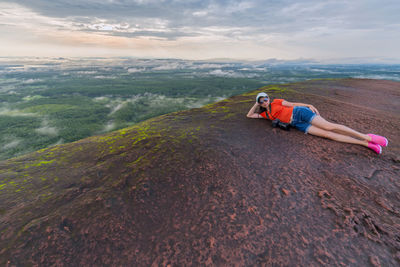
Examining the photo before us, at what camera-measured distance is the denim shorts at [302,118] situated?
624 cm

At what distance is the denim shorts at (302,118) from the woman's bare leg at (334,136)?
202 millimetres

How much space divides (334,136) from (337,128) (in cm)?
28

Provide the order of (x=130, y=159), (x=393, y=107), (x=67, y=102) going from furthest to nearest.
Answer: (x=67, y=102)
(x=393, y=107)
(x=130, y=159)

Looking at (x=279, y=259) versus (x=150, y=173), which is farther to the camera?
(x=150, y=173)

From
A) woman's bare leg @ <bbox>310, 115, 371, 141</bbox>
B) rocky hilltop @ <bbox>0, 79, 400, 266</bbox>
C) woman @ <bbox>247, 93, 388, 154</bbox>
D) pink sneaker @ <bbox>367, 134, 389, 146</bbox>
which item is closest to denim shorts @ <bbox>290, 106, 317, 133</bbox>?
woman @ <bbox>247, 93, 388, 154</bbox>

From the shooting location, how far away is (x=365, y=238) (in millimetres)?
2803

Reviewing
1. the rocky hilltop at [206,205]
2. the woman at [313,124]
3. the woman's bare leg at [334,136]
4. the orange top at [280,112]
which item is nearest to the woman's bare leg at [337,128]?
the woman at [313,124]

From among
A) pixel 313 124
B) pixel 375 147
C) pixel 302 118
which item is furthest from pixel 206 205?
pixel 375 147

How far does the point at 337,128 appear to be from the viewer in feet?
19.1

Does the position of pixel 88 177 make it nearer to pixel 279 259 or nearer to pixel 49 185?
pixel 49 185

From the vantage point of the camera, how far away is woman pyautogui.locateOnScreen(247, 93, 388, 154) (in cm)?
538

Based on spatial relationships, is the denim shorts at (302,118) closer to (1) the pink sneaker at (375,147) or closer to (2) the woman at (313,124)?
(2) the woman at (313,124)

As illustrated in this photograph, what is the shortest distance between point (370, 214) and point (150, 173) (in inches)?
179

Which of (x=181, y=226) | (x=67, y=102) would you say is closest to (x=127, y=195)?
(x=181, y=226)
